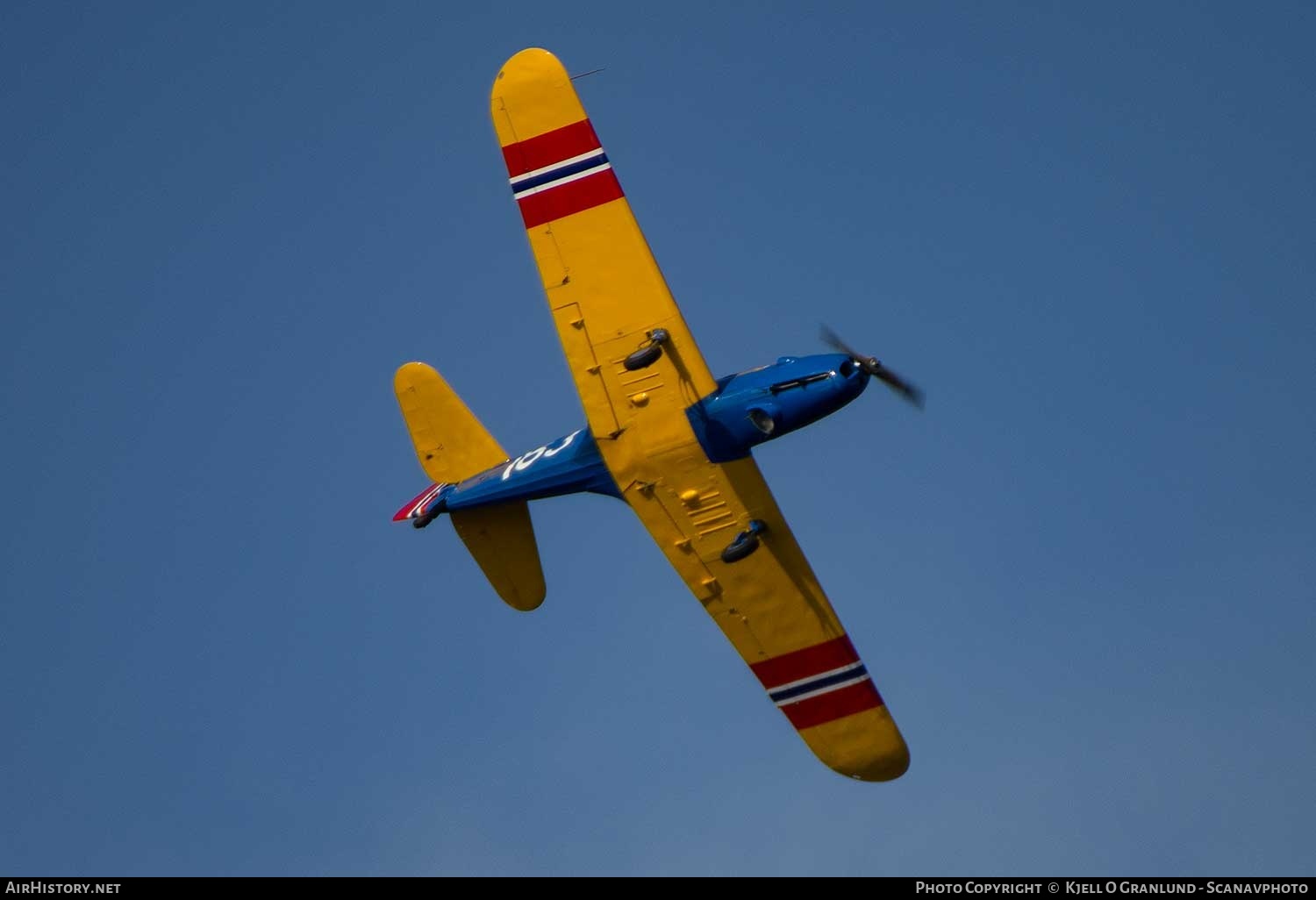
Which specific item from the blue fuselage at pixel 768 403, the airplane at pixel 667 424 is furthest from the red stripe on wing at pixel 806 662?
the blue fuselage at pixel 768 403

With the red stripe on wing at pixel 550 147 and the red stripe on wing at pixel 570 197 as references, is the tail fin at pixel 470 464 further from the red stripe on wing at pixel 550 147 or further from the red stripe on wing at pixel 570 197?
the red stripe on wing at pixel 550 147

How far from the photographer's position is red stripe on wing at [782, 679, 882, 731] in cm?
2028

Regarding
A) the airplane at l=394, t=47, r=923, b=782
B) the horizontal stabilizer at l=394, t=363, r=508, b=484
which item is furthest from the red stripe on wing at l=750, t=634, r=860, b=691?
the horizontal stabilizer at l=394, t=363, r=508, b=484

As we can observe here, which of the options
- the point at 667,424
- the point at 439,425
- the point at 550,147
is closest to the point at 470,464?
the point at 439,425

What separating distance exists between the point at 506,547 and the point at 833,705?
4376mm

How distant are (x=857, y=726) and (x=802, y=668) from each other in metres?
1.03

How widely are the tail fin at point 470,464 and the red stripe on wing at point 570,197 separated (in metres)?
3.26

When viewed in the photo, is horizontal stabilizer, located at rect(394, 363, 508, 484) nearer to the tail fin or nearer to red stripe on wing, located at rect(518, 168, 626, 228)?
the tail fin

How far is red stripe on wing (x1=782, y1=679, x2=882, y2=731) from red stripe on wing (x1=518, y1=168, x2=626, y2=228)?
6.47m

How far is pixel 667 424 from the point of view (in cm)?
1839

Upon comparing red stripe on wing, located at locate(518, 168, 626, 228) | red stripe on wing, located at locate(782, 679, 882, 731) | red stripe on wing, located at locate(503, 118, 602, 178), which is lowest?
red stripe on wing, located at locate(782, 679, 882, 731)

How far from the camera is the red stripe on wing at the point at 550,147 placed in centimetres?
1848

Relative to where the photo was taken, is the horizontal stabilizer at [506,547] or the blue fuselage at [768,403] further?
the horizontal stabilizer at [506,547]
